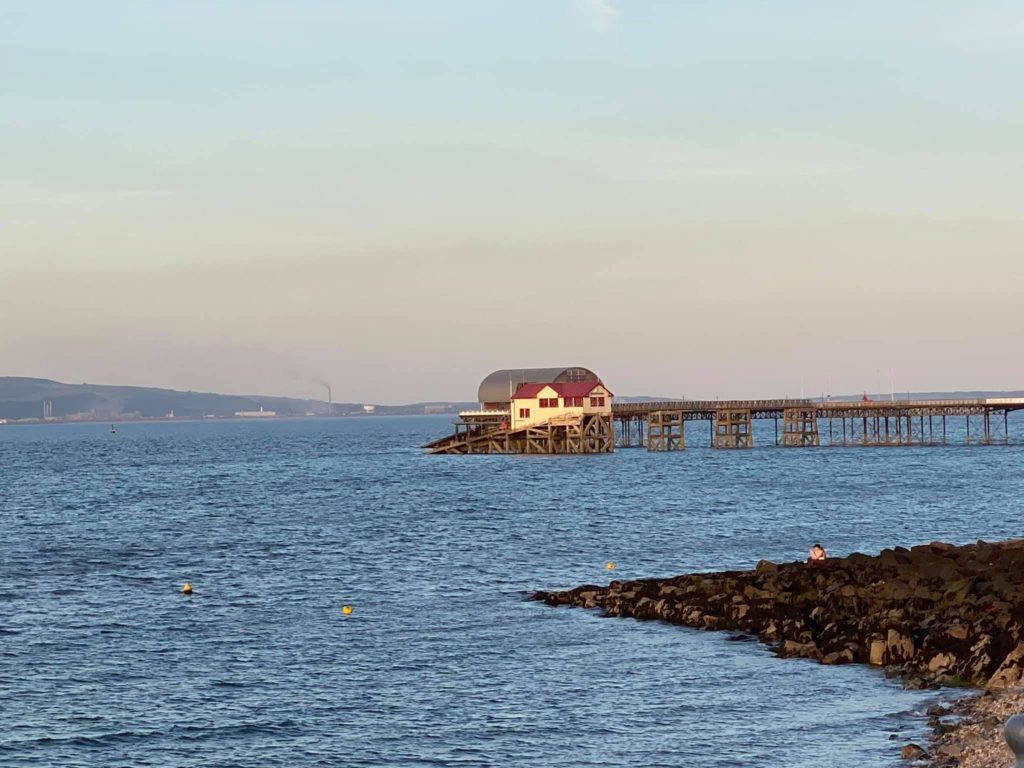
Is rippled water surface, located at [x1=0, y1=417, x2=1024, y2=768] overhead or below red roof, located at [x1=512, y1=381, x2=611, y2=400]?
below

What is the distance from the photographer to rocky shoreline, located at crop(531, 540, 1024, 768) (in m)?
26.6

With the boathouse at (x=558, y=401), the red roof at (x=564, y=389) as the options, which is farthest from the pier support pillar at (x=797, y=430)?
the red roof at (x=564, y=389)

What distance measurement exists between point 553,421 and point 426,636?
3398 inches

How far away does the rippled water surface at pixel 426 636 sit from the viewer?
25531mm

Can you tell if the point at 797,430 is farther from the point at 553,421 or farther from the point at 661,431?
the point at 553,421

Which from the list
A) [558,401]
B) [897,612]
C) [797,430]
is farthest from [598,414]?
[897,612]

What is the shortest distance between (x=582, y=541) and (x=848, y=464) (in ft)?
183

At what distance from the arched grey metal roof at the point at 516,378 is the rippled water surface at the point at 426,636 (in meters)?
40.8

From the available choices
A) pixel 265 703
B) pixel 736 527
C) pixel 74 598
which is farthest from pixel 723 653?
pixel 736 527

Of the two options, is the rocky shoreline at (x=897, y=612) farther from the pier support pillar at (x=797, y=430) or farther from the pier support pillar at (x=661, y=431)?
the pier support pillar at (x=797, y=430)

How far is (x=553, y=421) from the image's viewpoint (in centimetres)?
12194

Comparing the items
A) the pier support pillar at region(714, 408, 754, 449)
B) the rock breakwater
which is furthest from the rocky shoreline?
the pier support pillar at region(714, 408, 754, 449)

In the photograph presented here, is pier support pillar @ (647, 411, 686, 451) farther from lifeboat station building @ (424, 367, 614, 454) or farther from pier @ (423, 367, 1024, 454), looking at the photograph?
lifeboat station building @ (424, 367, 614, 454)

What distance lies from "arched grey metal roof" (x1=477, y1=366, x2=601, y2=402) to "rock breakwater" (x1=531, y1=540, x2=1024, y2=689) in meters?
85.2
